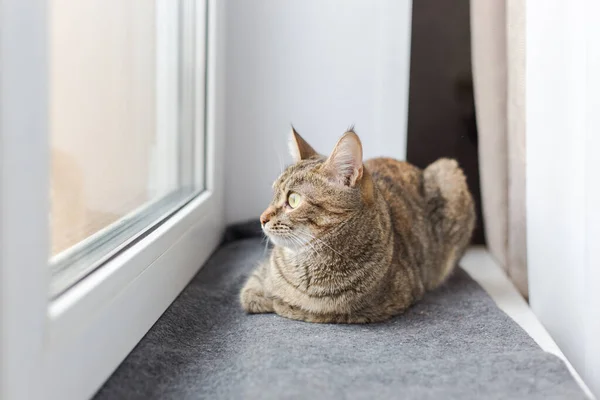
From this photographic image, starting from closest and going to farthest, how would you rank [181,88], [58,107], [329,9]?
[58,107] < [181,88] < [329,9]

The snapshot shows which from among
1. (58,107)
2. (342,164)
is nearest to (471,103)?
(342,164)

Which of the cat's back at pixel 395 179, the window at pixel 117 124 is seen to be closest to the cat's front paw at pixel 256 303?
the window at pixel 117 124

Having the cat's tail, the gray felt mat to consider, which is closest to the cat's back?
the cat's tail

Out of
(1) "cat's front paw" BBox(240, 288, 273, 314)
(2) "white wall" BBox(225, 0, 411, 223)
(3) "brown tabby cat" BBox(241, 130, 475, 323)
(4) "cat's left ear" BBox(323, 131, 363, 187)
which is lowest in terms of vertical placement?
(1) "cat's front paw" BBox(240, 288, 273, 314)

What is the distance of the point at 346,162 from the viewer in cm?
115

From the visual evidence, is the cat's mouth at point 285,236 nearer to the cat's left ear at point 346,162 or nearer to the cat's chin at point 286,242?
the cat's chin at point 286,242

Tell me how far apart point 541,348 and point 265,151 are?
102 cm

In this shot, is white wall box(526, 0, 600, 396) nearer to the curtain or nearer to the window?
the curtain

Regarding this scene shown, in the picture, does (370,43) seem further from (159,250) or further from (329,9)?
(159,250)

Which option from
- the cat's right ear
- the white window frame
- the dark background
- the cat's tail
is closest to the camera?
the white window frame

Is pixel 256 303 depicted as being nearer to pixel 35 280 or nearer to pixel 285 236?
pixel 285 236

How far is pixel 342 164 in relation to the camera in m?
1.15

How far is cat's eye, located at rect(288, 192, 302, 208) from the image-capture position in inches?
46.5

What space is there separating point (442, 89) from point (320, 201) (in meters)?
0.87
